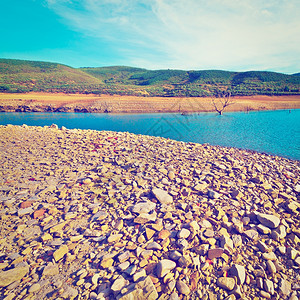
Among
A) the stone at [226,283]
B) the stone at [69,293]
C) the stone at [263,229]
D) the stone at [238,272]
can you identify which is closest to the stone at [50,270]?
the stone at [69,293]

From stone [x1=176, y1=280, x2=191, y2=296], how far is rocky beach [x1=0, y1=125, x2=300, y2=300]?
0.5 inches

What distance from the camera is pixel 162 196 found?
5.38 metres

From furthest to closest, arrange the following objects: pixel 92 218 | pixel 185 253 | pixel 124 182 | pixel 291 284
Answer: pixel 124 182 < pixel 92 218 < pixel 185 253 < pixel 291 284

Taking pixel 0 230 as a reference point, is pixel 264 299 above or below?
below

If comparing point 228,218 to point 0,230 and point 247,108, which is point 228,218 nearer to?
point 0,230

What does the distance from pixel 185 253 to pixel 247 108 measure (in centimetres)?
5337

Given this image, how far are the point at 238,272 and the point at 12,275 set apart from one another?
4.04m

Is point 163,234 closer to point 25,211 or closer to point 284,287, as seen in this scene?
point 284,287

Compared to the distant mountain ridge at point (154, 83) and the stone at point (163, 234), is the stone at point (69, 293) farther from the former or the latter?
the distant mountain ridge at point (154, 83)

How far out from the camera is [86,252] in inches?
141

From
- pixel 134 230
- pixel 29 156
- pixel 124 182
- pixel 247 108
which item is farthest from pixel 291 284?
pixel 247 108

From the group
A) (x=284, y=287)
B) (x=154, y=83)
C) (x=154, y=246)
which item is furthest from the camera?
(x=154, y=83)

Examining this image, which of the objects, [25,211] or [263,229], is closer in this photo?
[263,229]

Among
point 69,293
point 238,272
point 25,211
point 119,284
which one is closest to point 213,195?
point 238,272
